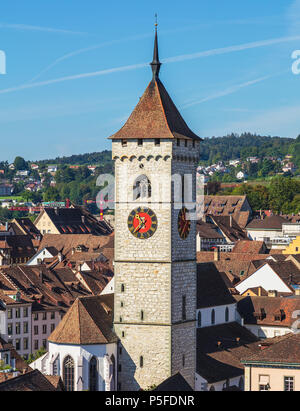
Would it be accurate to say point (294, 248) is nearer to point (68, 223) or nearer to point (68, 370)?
point (68, 223)

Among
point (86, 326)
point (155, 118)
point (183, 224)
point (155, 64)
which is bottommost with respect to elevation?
point (86, 326)

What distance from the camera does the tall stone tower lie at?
2677 inches

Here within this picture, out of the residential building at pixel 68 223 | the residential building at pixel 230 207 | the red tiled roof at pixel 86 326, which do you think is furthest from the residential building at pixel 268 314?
the residential building at pixel 68 223

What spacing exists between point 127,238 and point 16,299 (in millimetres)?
30684

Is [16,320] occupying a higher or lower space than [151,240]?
lower

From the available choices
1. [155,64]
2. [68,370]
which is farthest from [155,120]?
[68,370]

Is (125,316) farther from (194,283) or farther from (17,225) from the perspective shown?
(17,225)

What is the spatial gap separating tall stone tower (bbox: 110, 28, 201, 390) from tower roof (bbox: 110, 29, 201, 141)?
5 centimetres

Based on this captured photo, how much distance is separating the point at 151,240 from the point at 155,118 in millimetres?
6236

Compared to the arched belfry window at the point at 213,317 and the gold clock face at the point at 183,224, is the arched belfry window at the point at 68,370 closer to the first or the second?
the gold clock face at the point at 183,224

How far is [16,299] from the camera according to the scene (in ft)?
322

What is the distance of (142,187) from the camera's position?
68.6 metres

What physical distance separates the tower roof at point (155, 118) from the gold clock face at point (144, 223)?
386 centimetres
